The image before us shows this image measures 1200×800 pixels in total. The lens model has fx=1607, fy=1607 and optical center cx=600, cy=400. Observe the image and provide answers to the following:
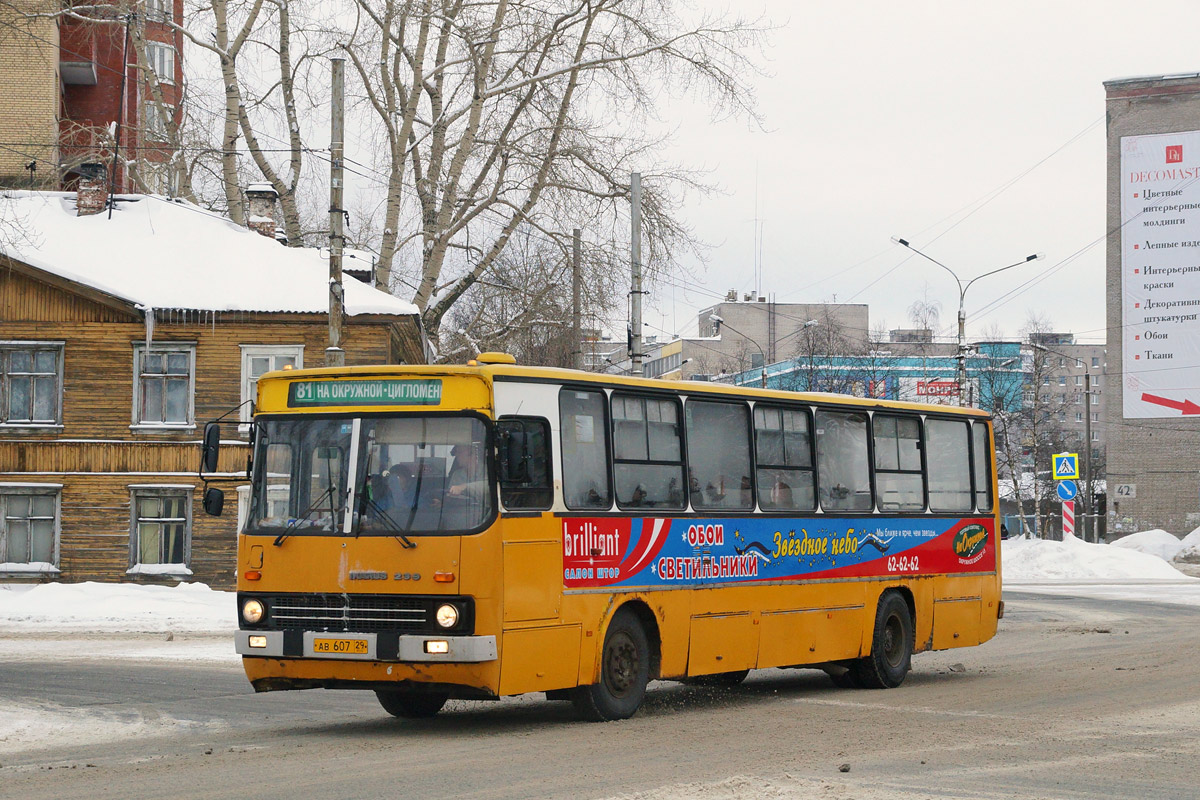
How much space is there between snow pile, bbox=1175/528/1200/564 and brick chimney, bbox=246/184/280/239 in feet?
117

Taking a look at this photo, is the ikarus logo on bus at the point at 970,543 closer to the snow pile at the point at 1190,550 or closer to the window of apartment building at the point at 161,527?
the window of apartment building at the point at 161,527

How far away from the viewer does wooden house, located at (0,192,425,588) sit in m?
33.4

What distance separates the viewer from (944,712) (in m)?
13.9

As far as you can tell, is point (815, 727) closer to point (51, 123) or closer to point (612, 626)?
point (612, 626)

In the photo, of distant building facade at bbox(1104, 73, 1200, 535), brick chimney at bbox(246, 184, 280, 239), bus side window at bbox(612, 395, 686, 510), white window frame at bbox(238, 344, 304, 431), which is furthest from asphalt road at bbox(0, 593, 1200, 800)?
distant building facade at bbox(1104, 73, 1200, 535)

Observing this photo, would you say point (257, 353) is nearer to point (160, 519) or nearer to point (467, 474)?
point (160, 519)

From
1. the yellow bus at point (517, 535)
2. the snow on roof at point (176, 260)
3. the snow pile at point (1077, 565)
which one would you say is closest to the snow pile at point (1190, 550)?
the snow pile at point (1077, 565)

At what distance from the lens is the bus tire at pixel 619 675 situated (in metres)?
12.5

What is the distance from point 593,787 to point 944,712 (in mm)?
5546

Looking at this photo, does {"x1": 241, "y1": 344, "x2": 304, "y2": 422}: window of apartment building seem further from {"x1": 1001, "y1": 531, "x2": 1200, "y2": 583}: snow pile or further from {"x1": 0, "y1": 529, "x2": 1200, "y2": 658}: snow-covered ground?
{"x1": 1001, "y1": 531, "x2": 1200, "y2": 583}: snow pile

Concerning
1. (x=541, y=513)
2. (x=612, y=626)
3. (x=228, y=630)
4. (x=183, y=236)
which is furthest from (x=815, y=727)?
(x=183, y=236)

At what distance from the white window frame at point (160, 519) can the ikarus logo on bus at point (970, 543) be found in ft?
64.9

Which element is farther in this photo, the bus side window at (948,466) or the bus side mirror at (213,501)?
the bus side window at (948,466)

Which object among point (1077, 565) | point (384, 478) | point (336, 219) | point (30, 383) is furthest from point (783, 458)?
point (1077, 565)
